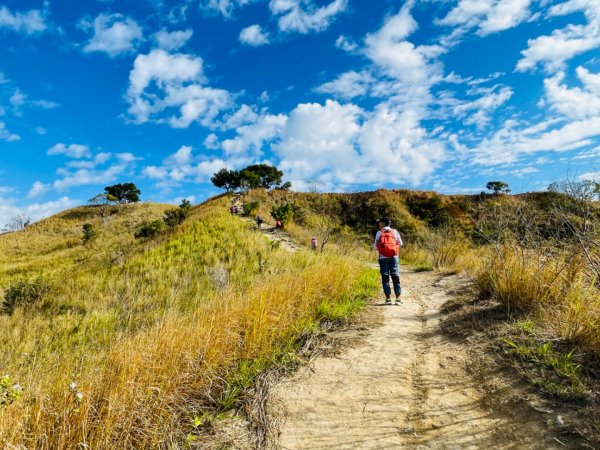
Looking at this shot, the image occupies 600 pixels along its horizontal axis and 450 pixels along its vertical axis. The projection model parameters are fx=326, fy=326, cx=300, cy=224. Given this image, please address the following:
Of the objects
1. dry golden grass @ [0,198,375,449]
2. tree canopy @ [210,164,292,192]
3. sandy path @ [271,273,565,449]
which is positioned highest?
tree canopy @ [210,164,292,192]

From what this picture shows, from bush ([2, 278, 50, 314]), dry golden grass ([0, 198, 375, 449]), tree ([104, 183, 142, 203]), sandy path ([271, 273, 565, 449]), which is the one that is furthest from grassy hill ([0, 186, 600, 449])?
tree ([104, 183, 142, 203])

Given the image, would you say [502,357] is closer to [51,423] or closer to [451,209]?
[51,423]

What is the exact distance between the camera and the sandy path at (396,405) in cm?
245

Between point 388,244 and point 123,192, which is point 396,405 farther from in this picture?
point 123,192

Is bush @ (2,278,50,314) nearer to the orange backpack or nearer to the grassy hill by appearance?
the grassy hill

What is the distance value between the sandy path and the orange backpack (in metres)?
2.41

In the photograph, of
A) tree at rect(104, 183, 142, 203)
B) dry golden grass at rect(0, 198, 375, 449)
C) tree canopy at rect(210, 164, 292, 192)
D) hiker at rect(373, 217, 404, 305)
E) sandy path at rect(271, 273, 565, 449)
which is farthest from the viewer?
tree at rect(104, 183, 142, 203)

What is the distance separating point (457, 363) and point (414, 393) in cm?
82

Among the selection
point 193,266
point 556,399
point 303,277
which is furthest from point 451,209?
point 556,399

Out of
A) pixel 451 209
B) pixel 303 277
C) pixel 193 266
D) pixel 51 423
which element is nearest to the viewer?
pixel 51 423

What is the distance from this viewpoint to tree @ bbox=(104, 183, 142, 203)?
4981 cm

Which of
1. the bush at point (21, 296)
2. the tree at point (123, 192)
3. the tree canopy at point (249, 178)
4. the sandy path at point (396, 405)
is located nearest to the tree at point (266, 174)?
the tree canopy at point (249, 178)

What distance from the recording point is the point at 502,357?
3436 mm

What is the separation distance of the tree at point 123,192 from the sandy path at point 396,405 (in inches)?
2109
